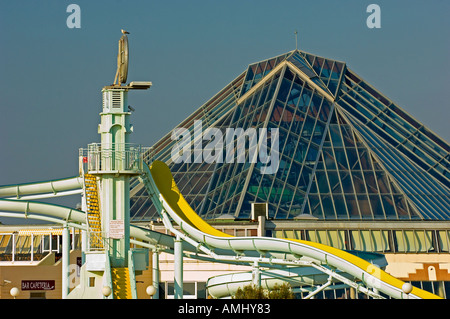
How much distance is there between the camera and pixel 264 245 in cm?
5641

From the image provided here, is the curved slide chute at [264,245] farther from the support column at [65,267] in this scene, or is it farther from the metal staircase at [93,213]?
the support column at [65,267]

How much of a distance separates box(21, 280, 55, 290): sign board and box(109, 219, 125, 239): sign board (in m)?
25.0

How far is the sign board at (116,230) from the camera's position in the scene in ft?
185

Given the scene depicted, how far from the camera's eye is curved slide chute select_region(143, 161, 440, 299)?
51625 mm

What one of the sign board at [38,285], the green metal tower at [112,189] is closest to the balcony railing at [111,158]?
the green metal tower at [112,189]

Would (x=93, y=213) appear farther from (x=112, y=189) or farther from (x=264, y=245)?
(x=264, y=245)

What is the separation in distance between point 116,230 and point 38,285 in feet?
85.1

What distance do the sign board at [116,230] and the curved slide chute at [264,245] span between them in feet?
15.3

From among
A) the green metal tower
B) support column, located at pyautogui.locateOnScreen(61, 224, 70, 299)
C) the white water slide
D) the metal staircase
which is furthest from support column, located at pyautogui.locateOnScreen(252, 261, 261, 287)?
support column, located at pyautogui.locateOnScreen(61, 224, 70, 299)

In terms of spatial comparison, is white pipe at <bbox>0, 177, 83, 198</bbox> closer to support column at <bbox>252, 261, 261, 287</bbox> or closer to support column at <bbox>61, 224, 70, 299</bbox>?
support column at <bbox>61, 224, 70, 299</bbox>

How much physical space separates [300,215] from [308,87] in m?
20.5
